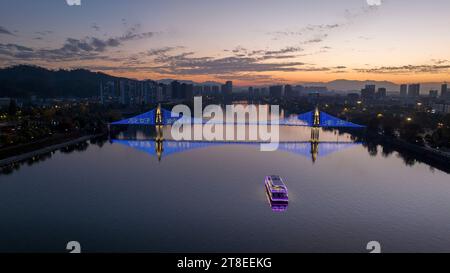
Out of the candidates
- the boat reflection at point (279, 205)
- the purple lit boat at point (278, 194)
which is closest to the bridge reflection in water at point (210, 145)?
the purple lit boat at point (278, 194)

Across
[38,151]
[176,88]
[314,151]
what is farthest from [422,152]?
[176,88]

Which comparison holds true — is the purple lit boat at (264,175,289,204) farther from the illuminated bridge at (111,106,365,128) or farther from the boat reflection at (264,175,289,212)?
the illuminated bridge at (111,106,365,128)

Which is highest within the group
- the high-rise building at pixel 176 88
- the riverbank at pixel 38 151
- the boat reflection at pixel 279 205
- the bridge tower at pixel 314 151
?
the high-rise building at pixel 176 88

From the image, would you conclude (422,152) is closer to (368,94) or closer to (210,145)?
(210,145)

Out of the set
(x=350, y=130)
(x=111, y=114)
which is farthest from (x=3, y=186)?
(x=350, y=130)

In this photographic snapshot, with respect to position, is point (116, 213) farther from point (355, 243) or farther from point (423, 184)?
point (423, 184)

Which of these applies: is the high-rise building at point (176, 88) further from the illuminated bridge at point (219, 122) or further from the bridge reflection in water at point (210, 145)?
the bridge reflection in water at point (210, 145)
